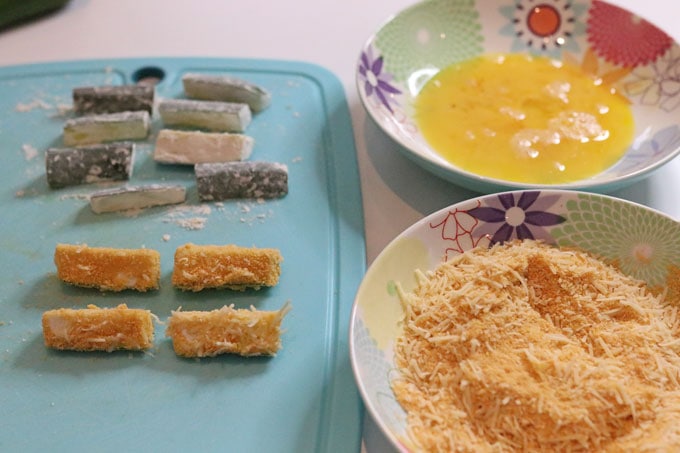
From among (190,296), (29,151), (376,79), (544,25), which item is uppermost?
(544,25)

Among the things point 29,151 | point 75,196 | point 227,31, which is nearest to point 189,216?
point 75,196

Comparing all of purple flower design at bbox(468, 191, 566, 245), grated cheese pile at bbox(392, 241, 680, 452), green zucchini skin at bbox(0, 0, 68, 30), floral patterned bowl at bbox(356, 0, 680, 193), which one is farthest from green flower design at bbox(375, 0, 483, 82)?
green zucchini skin at bbox(0, 0, 68, 30)

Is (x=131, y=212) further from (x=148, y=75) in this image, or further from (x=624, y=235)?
(x=624, y=235)

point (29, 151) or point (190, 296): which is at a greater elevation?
point (29, 151)

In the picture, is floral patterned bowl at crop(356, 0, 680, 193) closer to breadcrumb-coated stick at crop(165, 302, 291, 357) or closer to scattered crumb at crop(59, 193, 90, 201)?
breadcrumb-coated stick at crop(165, 302, 291, 357)

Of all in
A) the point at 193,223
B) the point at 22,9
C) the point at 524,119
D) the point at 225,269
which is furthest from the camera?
the point at 22,9

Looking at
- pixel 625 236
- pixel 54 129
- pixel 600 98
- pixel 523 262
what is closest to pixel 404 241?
pixel 523 262

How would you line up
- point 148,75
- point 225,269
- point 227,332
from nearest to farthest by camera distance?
point 227,332 < point 225,269 < point 148,75
